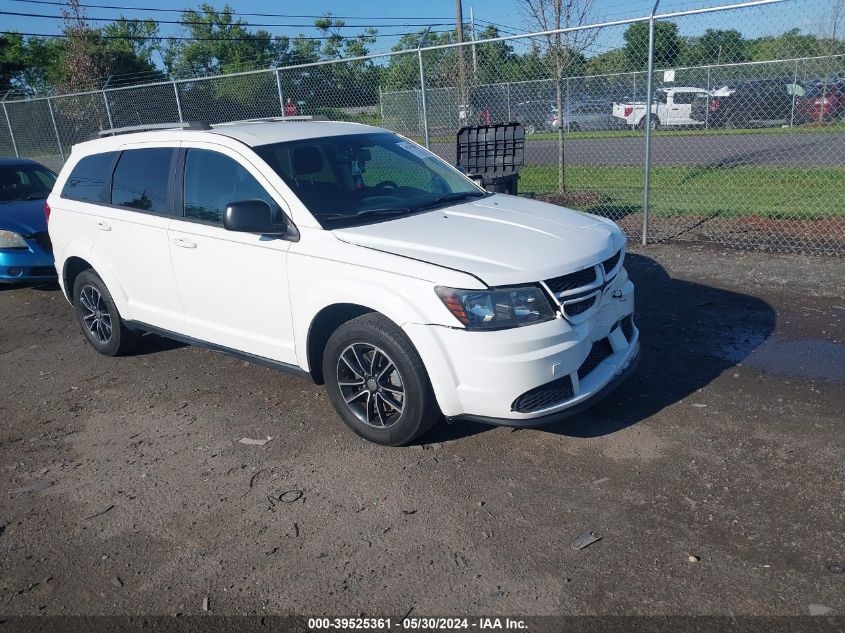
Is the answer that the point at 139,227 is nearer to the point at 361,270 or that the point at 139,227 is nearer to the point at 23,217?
the point at 361,270

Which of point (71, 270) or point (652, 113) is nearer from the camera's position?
point (71, 270)

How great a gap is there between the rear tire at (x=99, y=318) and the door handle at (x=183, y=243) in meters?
1.22

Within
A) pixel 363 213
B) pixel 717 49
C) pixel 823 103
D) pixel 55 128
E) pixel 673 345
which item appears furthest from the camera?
pixel 55 128

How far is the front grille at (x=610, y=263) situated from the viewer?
13.5 feet

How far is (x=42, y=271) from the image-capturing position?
8.30 m

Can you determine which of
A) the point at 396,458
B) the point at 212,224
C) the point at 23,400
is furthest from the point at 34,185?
the point at 396,458

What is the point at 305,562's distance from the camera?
3.23 m

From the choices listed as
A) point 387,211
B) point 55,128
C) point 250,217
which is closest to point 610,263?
point 387,211

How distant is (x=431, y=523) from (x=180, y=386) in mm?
2770

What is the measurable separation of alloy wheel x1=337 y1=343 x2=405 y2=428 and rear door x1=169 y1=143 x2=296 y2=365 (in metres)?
0.45

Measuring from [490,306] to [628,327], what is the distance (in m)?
1.28

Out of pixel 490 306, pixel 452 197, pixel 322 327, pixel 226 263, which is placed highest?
pixel 452 197

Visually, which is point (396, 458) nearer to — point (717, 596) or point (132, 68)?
point (717, 596)

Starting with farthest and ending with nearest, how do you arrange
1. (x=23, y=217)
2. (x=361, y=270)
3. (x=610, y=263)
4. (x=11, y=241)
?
(x=23, y=217), (x=11, y=241), (x=610, y=263), (x=361, y=270)
